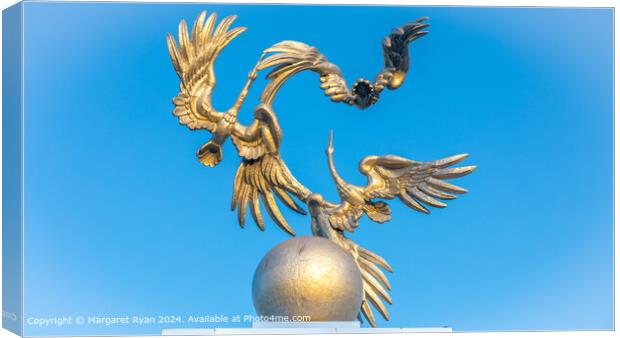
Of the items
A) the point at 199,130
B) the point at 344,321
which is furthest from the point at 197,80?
the point at 344,321

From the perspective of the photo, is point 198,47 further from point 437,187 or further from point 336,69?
point 437,187

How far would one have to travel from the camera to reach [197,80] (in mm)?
23438

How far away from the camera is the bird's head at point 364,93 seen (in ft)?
76.8

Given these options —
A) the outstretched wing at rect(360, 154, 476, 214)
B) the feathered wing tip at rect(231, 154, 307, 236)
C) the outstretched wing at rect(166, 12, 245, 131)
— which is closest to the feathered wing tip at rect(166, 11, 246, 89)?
the outstretched wing at rect(166, 12, 245, 131)

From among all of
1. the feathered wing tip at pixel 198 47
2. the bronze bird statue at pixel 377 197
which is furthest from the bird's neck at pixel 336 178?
the feathered wing tip at pixel 198 47

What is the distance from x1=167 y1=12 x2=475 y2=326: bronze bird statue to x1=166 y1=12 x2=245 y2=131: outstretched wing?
0.01 metres

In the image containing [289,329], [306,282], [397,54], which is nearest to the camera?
[306,282]

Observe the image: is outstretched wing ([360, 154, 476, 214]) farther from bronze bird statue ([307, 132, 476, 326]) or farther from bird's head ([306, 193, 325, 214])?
bird's head ([306, 193, 325, 214])

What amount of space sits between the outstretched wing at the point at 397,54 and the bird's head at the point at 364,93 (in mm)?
73

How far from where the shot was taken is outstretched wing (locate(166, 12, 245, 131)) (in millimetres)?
23375

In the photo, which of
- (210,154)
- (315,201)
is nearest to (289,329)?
(315,201)

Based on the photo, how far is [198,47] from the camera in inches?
922

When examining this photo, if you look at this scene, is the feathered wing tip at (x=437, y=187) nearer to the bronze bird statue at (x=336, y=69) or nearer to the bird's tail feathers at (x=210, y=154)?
the bronze bird statue at (x=336, y=69)

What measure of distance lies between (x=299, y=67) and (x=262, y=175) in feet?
4.51
